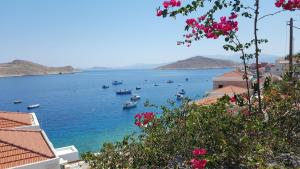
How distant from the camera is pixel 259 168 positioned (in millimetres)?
3127

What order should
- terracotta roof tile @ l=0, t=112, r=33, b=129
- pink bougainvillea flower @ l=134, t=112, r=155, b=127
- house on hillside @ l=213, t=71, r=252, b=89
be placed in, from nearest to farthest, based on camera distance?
pink bougainvillea flower @ l=134, t=112, r=155, b=127, terracotta roof tile @ l=0, t=112, r=33, b=129, house on hillside @ l=213, t=71, r=252, b=89

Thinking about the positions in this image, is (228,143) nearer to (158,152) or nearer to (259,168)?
(259,168)

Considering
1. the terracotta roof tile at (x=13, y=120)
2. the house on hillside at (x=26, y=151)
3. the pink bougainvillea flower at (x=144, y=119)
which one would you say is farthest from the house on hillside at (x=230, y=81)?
the pink bougainvillea flower at (x=144, y=119)

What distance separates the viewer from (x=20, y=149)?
11609mm

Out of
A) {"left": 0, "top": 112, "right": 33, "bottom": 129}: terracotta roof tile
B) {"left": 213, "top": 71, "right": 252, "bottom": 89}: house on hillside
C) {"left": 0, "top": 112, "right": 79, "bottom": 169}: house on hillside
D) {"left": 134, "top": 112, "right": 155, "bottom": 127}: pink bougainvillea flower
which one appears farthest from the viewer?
{"left": 213, "top": 71, "right": 252, "bottom": 89}: house on hillside

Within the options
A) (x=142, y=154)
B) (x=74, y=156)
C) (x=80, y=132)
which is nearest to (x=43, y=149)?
(x=74, y=156)

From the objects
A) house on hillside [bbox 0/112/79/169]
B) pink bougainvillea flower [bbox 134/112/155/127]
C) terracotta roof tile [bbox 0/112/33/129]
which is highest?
pink bougainvillea flower [bbox 134/112/155/127]

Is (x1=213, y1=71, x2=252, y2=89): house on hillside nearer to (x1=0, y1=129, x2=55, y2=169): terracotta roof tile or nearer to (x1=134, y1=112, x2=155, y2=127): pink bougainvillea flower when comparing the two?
(x1=0, y1=129, x2=55, y2=169): terracotta roof tile

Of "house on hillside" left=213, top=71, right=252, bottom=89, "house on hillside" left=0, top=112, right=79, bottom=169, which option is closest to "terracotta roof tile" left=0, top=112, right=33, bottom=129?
"house on hillside" left=0, top=112, right=79, bottom=169

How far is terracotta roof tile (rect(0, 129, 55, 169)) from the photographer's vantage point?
10885mm

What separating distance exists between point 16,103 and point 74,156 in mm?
70765

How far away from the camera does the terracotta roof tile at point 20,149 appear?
1089 centimetres

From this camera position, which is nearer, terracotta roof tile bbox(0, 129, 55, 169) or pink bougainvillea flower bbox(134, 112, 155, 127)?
pink bougainvillea flower bbox(134, 112, 155, 127)

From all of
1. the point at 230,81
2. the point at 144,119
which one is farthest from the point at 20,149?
the point at 230,81
